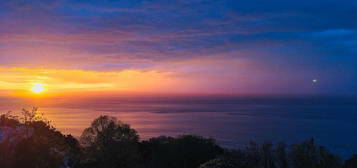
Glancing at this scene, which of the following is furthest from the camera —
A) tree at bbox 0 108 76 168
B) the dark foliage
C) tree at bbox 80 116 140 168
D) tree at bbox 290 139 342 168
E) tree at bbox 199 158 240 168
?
the dark foliage

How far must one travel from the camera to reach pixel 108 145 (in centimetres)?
2152

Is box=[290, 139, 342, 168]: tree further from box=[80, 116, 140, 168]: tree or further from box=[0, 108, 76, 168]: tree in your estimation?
box=[0, 108, 76, 168]: tree

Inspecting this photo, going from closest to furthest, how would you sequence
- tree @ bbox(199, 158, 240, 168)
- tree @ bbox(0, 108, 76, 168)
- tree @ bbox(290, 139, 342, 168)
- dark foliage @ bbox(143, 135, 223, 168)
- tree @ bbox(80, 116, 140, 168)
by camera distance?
tree @ bbox(0, 108, 76, 168) < tree @ bbox(199, 158, 240, 168) < tree @ bbox(80, 116, 140, 168) < tree @ bbox(290, 139, 342, 168) < dark foliage @ bbox(143, 135, 223, 168)

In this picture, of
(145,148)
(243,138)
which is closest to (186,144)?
(145,148)

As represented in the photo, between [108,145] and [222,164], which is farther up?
[222,164]

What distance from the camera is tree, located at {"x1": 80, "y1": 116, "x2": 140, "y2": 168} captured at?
21.5 m

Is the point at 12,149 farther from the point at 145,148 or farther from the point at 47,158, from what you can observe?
the point at 145,148

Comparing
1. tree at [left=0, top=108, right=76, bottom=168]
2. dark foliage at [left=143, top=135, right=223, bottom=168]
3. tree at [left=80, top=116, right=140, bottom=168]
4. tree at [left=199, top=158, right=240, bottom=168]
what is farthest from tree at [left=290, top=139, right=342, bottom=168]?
tree at [left=0, top=108, right=76, bottom=168]

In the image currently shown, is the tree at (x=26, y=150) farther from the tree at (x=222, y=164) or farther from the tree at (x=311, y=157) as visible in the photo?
the tree at (x=311, y=157)

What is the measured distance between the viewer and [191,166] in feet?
87.1

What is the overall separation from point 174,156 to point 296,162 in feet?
30.3

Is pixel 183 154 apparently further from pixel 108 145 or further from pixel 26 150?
pixel 26 150

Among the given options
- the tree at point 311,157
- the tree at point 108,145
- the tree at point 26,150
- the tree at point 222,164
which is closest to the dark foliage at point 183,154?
the tree at point 108,145

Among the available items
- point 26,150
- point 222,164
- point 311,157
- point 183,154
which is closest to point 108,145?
point 183,154
